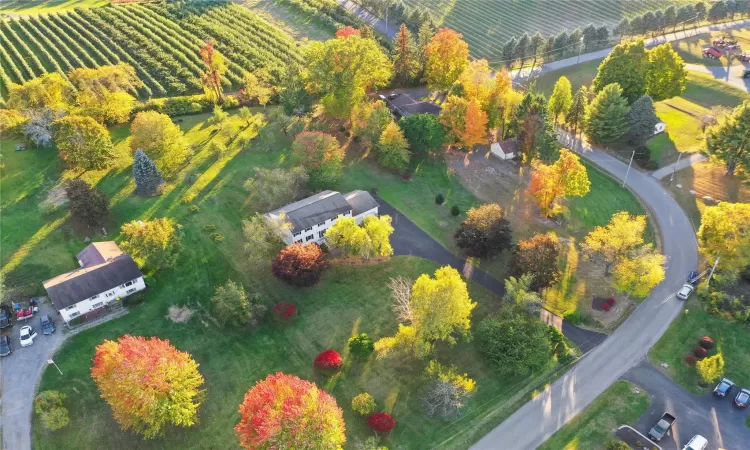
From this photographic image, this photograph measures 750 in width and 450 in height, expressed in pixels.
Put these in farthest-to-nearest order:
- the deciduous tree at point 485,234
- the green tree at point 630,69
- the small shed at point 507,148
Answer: the green tree at point 630,69
the small shed at point 507,148
the deciduous tree at point 485,234

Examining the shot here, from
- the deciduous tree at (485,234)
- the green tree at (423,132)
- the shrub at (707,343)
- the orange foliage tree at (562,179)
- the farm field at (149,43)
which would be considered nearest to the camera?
the shrub at (707,343)

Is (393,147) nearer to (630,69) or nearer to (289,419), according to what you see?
(630,69)

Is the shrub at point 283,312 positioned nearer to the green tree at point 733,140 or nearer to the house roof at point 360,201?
the house roof at point 360,201

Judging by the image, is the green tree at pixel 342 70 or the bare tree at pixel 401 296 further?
the green tree at pixel 342 70

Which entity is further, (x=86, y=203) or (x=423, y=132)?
(x=423, y=132)

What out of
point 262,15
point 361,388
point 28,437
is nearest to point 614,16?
point 262,15

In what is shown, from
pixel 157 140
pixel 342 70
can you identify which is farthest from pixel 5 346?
pixel 342 70

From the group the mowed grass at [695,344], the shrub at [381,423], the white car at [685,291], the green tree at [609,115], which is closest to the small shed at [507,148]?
the green tree at [609,115]

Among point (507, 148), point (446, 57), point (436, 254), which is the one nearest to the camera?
point (436, 254)

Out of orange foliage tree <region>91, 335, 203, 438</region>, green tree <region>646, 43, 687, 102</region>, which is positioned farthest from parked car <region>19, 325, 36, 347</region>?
green tree <region>646, 43, 687, 102</region>
